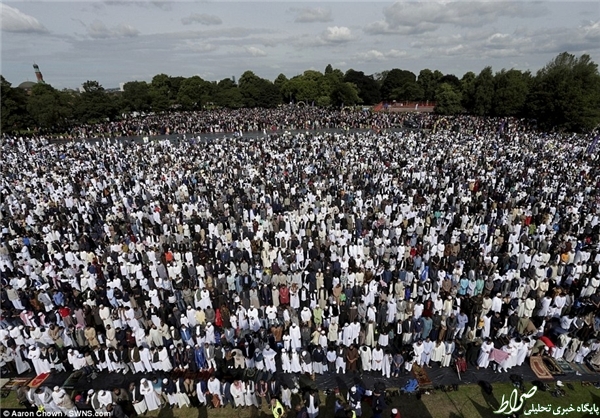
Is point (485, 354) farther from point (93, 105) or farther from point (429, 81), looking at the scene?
point (429, 81)

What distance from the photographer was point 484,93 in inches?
1650

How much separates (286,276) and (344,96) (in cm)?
5278

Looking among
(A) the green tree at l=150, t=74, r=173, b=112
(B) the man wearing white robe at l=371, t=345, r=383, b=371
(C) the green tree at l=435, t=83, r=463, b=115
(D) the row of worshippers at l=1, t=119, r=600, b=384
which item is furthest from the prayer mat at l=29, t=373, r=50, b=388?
(A) the green tree at l=150, t=74, r=173, b=112

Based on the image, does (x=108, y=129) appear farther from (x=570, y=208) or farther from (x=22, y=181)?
(x=570, y=208)

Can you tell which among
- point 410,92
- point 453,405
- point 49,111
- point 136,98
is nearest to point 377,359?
point 453,405

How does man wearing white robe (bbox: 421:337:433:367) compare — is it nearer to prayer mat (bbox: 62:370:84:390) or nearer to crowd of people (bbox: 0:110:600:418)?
crowd of people (bbox: 0:110:600:418)

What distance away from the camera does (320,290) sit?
10242mm

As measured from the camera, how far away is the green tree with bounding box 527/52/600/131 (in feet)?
102

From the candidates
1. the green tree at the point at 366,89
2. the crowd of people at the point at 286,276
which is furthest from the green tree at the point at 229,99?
the crowd of people at the point at 286,276

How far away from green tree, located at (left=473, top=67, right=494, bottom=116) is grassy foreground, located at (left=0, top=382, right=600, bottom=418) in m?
42.4

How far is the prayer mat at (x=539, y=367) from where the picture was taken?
764 cm

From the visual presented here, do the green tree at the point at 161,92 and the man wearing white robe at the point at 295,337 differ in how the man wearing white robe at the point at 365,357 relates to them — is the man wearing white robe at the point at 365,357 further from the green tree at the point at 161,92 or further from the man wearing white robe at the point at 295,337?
the green tree at the point at 161,92

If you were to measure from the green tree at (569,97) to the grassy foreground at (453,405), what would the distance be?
33.6 metres

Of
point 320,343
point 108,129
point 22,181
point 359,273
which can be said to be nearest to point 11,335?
point 320,343
